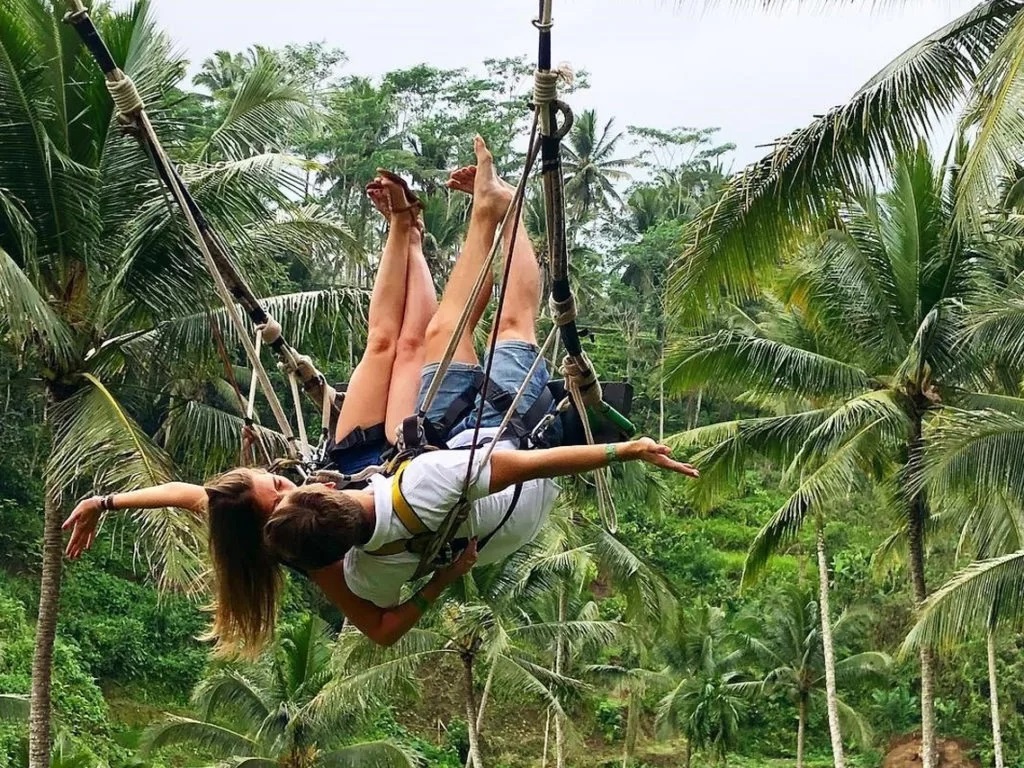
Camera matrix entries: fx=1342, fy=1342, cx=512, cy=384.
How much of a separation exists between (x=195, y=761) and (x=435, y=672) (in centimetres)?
784

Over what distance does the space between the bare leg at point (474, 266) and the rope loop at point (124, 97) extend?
94 cm

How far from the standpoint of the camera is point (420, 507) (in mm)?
2820

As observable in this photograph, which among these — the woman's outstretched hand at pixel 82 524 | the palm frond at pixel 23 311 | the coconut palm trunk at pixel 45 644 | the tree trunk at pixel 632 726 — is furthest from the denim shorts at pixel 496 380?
the tree trunk at pixel 632 726

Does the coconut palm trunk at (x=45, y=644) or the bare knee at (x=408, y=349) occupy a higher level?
the bare knee at (x=408, y=349)

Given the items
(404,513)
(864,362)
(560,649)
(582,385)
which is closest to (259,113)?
(864,362)

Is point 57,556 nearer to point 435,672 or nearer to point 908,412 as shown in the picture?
point 908,412

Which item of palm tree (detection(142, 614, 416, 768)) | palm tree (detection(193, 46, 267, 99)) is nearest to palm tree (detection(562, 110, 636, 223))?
palm tree (detection(193, 46, 267, 99))

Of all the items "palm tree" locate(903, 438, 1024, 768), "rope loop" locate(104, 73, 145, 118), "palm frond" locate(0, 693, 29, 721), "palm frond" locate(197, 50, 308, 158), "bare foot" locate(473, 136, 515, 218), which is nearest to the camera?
"bare foot" locate(473, 136, 515, 218)

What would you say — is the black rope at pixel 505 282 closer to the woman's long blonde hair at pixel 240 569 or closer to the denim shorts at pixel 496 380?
the denim shorts at pixel 496 380

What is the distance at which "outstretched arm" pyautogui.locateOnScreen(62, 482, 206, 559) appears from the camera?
3010 mm

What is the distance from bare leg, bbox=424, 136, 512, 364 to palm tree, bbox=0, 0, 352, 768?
4083mm

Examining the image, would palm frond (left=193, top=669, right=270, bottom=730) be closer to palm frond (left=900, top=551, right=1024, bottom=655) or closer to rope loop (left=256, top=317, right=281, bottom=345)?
palm frond (left=900, top=551, right=1024, bottom=655)

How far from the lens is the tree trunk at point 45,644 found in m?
7.65

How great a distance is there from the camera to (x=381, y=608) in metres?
3.16
